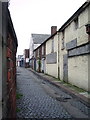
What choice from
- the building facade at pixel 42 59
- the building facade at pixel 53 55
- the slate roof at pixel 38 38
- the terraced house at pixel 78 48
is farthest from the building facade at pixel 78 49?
the slate roof at pixel 38 38

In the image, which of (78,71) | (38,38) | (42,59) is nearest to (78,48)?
(78,71)

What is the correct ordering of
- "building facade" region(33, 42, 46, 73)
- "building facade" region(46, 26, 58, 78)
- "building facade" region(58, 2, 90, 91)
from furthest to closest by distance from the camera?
"building facade" region(33, 42, 46, 73) < "building facade" region(46, 26, 58, 78) < "building facade" region(58, 2, 90, 91)

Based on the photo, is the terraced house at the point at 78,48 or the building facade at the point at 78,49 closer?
the terraced house at the point at 78,48

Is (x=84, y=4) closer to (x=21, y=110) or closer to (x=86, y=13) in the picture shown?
(x=86, y=13)

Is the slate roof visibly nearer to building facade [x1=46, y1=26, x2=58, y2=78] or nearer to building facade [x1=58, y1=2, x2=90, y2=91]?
building facade [x1=46, y1=26, x2=58, y2=78]

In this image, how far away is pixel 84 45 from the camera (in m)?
12.1

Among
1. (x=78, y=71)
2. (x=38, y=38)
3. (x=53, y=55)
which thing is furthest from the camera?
(x=38, y=38)

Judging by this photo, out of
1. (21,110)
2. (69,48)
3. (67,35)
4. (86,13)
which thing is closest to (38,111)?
(21,110)

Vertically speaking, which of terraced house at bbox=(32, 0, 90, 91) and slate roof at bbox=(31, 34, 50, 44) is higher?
slate roof at bbox=(31, 34, 50, 44)

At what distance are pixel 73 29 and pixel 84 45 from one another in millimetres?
3135

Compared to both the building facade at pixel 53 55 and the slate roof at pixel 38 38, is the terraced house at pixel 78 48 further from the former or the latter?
the slate roof at pixel 38 38

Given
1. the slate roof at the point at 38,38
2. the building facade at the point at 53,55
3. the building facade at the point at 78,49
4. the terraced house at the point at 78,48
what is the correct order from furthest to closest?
the slate roof at the point at 38,38 → the building facade at the point at 53,55 → the building facade at the point at 78,49 → the terraced house at the point at 78,48

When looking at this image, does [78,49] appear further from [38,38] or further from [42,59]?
[38,38]

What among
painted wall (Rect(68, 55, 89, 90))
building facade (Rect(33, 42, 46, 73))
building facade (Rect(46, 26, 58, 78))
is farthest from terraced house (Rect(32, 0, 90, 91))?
building facade (Rect(33, 42, 46, 73))
